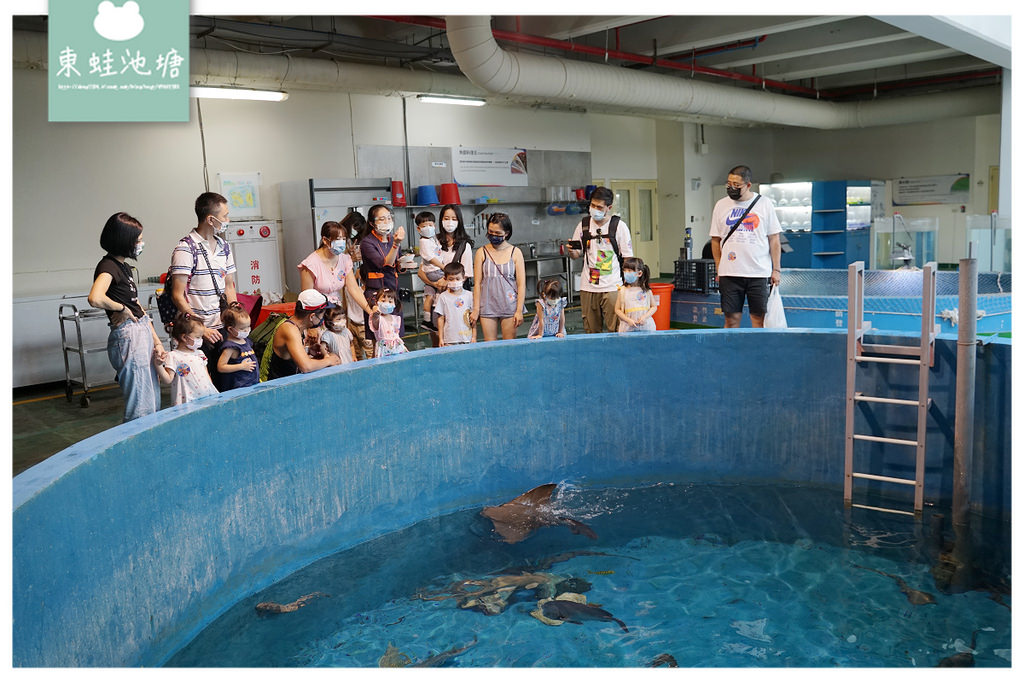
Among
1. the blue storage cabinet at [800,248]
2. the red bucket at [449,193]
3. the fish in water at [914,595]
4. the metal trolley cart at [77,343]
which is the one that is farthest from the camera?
the blue storage cabinet at [800,248]

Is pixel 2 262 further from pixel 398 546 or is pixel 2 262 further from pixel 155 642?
pixel 398 546

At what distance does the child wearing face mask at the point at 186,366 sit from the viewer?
5008 mm

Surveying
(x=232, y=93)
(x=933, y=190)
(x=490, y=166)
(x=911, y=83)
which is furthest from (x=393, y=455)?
(x=933, y=190)

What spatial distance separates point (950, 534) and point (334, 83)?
8249mm

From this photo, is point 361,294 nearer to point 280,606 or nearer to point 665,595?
point 280,606

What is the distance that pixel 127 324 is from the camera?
17.2 feet

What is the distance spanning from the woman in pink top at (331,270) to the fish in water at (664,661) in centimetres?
337

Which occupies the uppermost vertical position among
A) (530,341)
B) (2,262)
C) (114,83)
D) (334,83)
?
(334,83)

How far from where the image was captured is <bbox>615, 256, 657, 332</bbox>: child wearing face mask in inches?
257

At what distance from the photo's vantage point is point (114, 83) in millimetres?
3080

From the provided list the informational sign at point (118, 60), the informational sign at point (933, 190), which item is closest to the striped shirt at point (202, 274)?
the informational sign at point (118, 60)

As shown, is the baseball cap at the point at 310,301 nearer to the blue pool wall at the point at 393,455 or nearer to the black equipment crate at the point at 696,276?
the blue pool wall at the point at 393,455

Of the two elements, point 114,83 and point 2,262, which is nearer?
point 2,262
